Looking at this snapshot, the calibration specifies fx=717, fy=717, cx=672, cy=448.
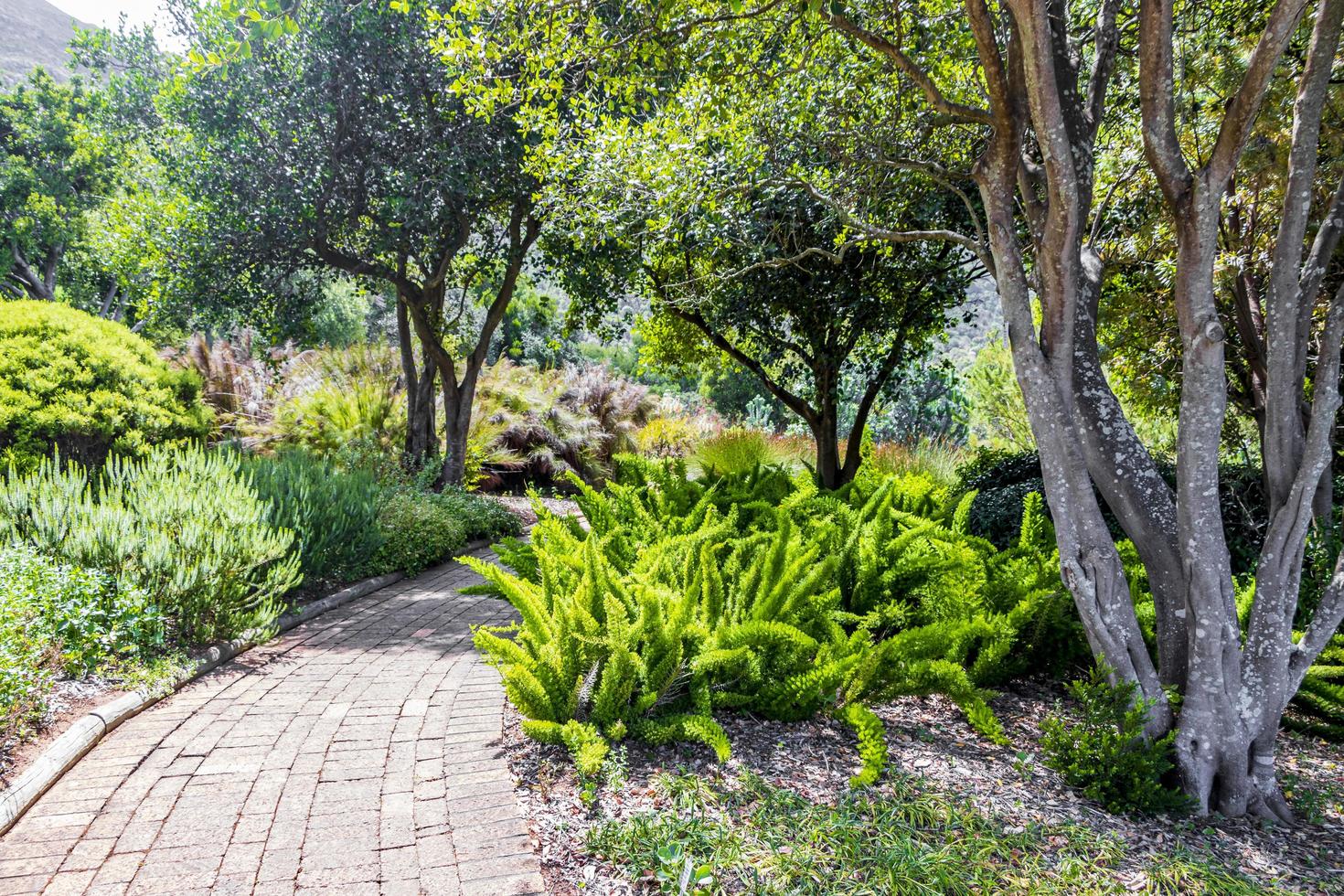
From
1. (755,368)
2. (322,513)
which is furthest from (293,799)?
(755,368)

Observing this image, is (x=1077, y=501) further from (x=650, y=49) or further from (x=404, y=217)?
(x=404, y=217)

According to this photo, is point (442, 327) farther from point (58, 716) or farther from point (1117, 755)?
point (1117, 755)

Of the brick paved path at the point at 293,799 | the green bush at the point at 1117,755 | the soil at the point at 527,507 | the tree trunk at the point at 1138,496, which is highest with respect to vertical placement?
the tree trunk at the point at 1138,496

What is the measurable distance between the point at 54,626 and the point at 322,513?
8.04ft

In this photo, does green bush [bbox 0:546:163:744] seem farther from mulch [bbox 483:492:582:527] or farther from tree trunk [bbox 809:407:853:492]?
tree trunk [bbox 809:407:853:492]

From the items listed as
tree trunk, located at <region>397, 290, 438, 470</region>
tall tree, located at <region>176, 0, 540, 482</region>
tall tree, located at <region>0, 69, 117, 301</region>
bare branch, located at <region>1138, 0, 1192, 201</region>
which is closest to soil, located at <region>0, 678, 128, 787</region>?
bare branch, located at <region>1138, 0, 1192, 201</region>

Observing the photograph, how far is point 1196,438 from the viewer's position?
258 cm

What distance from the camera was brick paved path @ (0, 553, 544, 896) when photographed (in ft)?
6.95

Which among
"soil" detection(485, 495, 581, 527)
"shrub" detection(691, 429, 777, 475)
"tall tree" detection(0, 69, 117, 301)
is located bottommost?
"soil" detection(485, 495, 581, 527)

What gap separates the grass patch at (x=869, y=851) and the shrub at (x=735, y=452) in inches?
311

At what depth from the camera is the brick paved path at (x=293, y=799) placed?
212 centimetres

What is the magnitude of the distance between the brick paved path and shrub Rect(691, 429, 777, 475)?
288 inches

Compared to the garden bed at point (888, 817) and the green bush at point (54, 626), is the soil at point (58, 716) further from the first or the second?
the garden bed at point (888, 817)

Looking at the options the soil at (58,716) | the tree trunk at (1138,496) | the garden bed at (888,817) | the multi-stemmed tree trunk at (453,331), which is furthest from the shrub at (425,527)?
the tree trunk at (1138,496)
